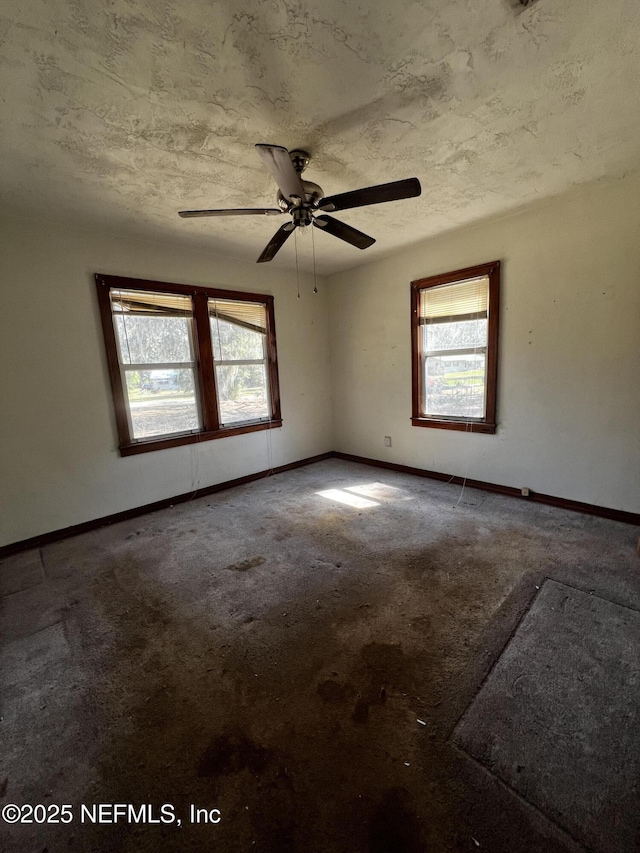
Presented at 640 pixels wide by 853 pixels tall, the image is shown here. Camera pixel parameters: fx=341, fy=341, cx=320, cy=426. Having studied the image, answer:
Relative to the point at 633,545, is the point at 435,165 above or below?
above

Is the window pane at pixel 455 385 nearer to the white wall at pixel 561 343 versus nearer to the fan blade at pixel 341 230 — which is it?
the white wall at pixel 561 343

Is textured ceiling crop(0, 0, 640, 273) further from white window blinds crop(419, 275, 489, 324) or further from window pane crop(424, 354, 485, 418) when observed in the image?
window pane crop(424, 354, 485, 418)

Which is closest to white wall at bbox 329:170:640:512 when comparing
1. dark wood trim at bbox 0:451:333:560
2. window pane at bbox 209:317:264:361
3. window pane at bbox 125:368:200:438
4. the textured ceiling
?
the textured ceiling

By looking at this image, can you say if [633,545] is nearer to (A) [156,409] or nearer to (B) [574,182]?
(B) [574,182]

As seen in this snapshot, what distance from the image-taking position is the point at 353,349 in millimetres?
4793

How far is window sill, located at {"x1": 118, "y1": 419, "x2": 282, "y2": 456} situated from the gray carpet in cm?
330

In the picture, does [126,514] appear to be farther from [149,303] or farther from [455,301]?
[455,301]

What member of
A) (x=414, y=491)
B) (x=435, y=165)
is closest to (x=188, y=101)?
(x=435, y=165)

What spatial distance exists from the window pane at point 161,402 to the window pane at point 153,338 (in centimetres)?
14

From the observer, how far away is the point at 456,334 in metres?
3.74

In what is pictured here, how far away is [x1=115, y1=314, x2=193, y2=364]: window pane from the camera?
131 inches

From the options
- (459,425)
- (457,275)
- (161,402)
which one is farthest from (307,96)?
(459,425)

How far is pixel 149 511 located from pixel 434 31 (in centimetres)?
399

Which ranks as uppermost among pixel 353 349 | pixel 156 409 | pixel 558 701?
pixel 353 349
